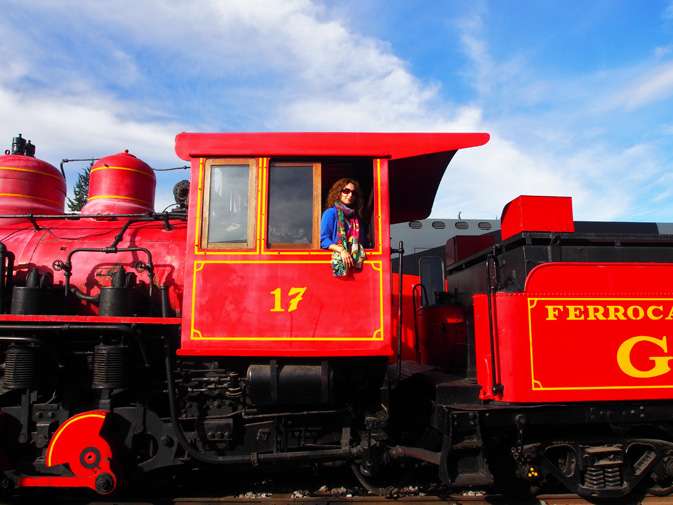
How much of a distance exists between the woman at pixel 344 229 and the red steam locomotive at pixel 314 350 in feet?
0.29

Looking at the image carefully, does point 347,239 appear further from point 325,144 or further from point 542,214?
point 542,214

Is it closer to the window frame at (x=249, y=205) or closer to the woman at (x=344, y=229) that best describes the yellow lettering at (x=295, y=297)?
the woman at (x=344, y=229)

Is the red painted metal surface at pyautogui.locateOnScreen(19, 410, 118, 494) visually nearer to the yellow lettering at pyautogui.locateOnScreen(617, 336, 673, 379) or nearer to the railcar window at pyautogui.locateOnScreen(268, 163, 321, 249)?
the railcar window at pyautogui.locateOnScreen(268, 163, 321, 249)

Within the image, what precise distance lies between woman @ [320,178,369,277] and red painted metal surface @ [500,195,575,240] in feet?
4.52

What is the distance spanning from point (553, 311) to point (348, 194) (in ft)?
6.48

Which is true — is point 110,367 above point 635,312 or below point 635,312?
below

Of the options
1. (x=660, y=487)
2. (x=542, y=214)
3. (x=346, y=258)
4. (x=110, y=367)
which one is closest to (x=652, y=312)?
(x=542, y=214)

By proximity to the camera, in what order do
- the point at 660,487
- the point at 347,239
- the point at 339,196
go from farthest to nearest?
the point at 660,487, the point at 339,196, the point at 347,239

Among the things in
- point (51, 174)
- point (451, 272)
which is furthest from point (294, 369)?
point (51, 174)

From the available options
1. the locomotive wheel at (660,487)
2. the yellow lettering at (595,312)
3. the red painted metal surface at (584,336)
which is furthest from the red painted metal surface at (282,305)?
the locomotive wheel at (660,487)

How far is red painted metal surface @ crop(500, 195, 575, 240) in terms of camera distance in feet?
12.5

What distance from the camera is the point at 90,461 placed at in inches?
141

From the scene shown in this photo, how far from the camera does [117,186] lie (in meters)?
5.17

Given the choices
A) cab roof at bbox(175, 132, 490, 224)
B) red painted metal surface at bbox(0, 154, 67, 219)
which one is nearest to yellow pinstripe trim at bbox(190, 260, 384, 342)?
cab roof at bbox(175, 132, 490, 224)
